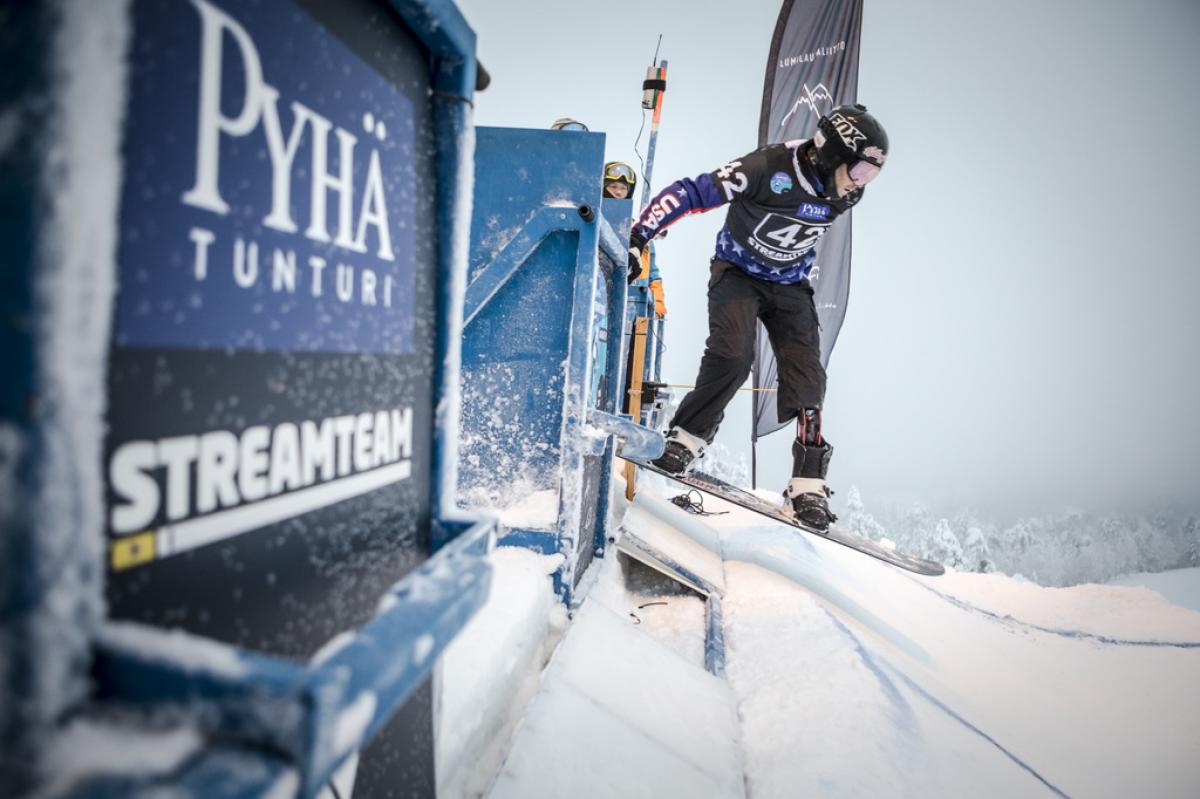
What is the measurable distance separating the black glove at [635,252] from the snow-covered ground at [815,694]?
1.72 metres

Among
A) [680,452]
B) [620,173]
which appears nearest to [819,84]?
[620,173]

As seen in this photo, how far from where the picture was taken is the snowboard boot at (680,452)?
9.77 ft

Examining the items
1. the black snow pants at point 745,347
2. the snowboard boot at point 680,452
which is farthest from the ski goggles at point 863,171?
the snowboard boot at point 680,452

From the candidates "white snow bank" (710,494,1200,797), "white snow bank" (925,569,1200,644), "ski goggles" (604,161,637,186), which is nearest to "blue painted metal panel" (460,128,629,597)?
"white snow bank" (710,494,1200,797)

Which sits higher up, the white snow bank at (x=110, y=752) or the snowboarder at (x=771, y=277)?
the snowboarder at (x=771, y=277)

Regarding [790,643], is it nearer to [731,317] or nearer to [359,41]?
[731,317]

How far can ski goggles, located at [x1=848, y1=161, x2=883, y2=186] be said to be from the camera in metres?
2.61

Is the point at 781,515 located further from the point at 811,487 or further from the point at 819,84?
the point at 819,84

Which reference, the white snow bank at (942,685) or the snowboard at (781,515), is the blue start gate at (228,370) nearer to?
the white snow bank at (942,685)

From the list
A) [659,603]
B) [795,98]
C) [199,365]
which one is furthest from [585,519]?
[795,98]

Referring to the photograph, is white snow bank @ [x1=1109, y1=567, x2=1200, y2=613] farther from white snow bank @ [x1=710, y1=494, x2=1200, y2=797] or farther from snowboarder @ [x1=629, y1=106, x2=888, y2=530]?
snowboarder @ [x1=629, y1=106, x2=888, y2=530]

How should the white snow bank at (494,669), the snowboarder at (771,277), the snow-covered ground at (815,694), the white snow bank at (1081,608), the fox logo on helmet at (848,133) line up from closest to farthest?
1. the white snow bank at (494,669)
2. the snow-covered ground at (815,694)
3. the fox logo on helmet at (848,133)
4. the snowboarder at (771,277)
5. the white snow bank at (1081,608)

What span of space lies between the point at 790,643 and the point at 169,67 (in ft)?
9.38

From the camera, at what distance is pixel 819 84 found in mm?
6707
